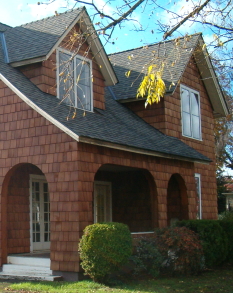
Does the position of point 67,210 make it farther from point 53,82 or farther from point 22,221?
point 53,82

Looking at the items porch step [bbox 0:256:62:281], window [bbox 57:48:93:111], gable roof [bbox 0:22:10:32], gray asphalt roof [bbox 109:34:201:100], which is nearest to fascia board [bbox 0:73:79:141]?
window [bbox 57:48:93:111]

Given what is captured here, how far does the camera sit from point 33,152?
452 inches

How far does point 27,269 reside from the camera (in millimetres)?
11320

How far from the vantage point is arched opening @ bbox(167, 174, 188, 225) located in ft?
51.5

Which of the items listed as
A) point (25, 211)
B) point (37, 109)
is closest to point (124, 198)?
point (25, 211)

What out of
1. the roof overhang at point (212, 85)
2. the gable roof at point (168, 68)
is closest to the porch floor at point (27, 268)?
the gable roof at point (168, 68)

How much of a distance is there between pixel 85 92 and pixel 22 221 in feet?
13.8

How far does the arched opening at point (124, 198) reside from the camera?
16.0 metres

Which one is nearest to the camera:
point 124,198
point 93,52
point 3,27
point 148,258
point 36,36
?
point 148,258

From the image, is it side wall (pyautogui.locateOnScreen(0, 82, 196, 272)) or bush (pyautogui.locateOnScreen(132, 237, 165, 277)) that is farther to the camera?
bush (pyautogui.locateOnScreen(132, 237, 165, 277))

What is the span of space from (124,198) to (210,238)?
155 inches

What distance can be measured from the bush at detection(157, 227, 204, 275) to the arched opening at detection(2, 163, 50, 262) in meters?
3.64

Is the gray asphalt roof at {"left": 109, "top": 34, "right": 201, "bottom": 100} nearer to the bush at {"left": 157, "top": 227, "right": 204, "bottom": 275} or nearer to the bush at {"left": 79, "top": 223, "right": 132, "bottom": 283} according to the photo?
the bush at {"left": 157, "top": 227, "right": 204, "bottom": 275}

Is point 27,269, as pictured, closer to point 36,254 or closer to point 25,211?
point 36,254
